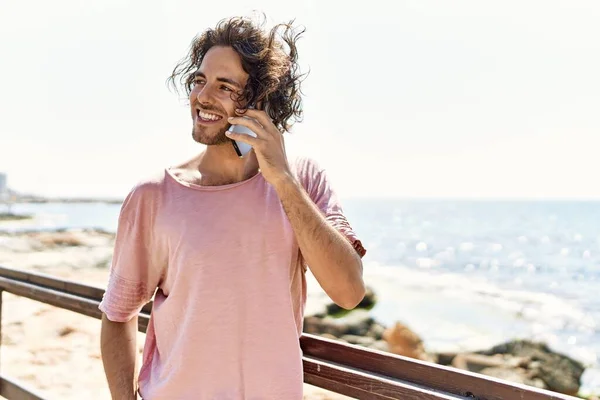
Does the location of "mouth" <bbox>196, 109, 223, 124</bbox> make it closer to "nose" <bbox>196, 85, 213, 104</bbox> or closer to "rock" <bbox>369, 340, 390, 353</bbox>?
"nose" <bbox>196, 85, 213, 104</bbox>

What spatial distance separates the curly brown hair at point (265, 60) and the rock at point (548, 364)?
10.0 metres

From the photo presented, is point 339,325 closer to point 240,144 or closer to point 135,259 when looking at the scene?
point 135,259

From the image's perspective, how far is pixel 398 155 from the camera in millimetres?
102562

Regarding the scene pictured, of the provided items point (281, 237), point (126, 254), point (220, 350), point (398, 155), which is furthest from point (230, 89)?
point (398, 155)

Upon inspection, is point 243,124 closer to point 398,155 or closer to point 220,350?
point 220,350

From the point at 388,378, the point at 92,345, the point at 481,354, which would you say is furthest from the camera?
the point at 481,354

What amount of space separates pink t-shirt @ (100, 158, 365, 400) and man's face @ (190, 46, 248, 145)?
163 mm

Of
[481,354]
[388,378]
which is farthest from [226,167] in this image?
[481,354]

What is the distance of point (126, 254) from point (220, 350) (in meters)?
0.40

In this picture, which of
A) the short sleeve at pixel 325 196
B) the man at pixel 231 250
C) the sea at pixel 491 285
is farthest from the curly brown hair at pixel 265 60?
the sea at pixel 491 285

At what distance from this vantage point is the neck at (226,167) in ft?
5.66

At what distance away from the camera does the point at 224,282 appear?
1.59 m

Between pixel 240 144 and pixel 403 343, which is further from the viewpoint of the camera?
pixel 403 343

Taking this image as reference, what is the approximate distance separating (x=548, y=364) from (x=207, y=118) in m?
10.8
